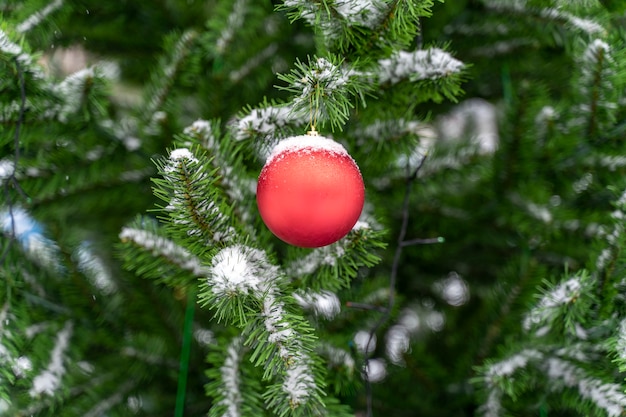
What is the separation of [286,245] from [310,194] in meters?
0.31

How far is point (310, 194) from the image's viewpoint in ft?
1.86

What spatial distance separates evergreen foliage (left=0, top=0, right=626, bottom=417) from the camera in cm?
63

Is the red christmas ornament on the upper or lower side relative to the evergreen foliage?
upper

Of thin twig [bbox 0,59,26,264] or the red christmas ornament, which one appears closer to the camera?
the red christmas ornament

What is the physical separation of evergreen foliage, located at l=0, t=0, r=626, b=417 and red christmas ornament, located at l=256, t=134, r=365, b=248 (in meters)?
0.05

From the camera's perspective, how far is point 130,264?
0.75 m

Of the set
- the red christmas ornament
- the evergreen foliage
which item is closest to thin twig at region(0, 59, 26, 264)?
the evergreen foliage

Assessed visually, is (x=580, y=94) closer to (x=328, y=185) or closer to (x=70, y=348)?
(x=328, y=185)

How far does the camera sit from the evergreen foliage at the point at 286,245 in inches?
24.6

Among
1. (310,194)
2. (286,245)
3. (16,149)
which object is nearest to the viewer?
(310,194)

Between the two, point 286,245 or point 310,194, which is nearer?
point 310,194

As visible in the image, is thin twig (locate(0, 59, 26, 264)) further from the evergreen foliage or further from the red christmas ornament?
the red christmas ornament

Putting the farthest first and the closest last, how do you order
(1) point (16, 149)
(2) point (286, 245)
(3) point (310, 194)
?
(2) point (286, 245) → (1) point (16, 149) → (3) point (310, 194)

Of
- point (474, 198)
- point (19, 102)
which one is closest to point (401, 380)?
point (474, 198)
